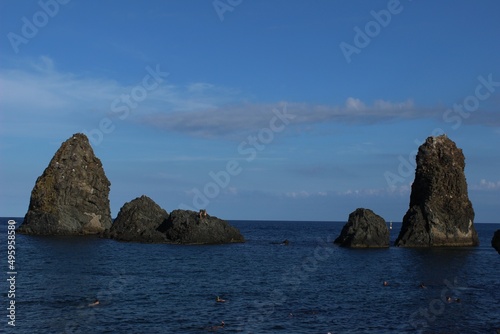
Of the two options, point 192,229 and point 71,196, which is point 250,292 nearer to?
point 192,229

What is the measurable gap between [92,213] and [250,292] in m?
98.3

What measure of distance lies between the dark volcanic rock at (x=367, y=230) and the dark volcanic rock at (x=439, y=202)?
19.8ft

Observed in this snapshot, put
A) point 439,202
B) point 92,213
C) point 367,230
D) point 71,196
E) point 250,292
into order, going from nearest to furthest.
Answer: point 250,292, point 367,230, point 439,202, point 71,196, point 92,213

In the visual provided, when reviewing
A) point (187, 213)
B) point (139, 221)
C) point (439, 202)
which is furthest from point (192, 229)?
point (439, 202)

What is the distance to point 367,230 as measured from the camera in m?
117

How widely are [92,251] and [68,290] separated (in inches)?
1736

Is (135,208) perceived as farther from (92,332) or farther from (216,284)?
(92,332)

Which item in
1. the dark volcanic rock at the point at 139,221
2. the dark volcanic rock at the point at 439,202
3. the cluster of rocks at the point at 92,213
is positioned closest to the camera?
the dark volcanic rock at the point at 439,202

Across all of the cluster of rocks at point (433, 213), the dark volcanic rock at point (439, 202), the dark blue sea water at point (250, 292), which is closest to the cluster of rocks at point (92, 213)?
the dark blue sea water at point (250, 292)

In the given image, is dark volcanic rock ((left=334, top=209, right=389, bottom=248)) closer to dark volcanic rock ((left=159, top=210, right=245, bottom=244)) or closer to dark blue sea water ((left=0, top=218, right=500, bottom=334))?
dark blue sea water ((left=0, top=218, right=500, bottom=334))

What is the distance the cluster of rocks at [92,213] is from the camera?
12650cm

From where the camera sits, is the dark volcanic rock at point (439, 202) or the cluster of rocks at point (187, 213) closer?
the dark volcanic rock at point (439, 202)

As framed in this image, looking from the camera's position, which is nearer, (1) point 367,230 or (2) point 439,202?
(1) point 367,230

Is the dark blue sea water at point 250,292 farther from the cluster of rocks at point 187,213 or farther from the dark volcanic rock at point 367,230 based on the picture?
Answer: the cluster of rocks at point 187,213
